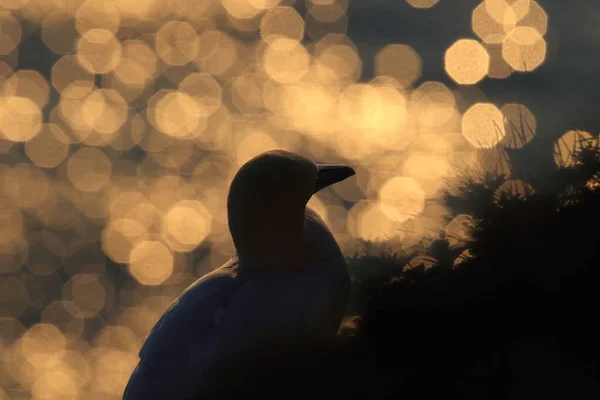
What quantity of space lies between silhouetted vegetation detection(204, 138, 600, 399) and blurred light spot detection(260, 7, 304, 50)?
49.2 meters

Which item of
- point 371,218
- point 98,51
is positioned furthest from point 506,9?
point 371,218

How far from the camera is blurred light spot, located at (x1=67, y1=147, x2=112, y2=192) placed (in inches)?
1453

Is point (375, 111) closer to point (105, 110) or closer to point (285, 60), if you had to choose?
point (285, 60)

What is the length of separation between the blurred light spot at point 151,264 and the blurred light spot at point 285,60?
16107 mm

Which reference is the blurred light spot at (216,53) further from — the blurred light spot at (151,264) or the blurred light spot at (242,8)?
the blurred light spot at (151,264)

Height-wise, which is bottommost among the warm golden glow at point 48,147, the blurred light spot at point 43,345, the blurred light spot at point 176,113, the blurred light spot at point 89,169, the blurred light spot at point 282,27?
the blurred light spot at point 43,345

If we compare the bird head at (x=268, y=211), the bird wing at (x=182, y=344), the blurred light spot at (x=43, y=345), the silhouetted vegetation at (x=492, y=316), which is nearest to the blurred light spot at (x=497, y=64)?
the blurred light spot at (x=43, y=345)

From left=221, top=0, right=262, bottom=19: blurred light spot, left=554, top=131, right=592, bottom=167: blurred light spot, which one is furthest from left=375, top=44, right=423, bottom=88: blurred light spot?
left=554, top=131, right=592, bottom=167: blurred light spot

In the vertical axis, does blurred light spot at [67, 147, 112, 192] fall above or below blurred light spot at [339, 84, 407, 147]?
below

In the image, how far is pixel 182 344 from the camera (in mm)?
4758

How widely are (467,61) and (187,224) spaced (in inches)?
489

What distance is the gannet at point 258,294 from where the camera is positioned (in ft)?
14.7

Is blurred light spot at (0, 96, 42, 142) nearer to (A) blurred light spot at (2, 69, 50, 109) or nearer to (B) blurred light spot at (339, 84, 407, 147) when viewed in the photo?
(A) blurred light spot at (2, 69, 50, 109)

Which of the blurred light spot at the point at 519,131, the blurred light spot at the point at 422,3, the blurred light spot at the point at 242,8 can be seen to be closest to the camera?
the blurred light spot at the point at 519,131
